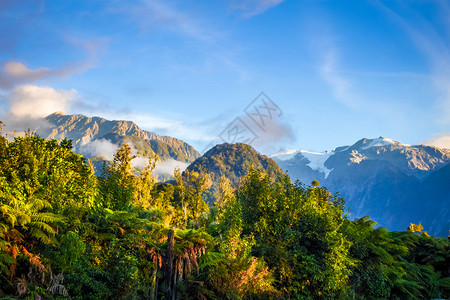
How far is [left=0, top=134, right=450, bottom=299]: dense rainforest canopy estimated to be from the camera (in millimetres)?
11516

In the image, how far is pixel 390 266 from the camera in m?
21.5

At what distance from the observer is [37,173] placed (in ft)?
44.8

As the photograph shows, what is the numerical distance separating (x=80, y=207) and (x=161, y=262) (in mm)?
4460

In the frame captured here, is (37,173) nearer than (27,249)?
No

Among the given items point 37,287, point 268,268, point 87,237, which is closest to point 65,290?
point 37,287

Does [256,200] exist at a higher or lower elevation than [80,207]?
higher

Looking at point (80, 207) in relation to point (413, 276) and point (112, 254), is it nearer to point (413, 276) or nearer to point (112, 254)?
point (112, 254)

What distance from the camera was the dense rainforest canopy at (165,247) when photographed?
37.8 feet

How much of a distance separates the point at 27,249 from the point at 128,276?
3881mm

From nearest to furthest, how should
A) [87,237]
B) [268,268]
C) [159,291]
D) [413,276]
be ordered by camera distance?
1. [87,237]
2. [159,291]
3. [268,268]
4. [413,276]

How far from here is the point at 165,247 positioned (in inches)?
602

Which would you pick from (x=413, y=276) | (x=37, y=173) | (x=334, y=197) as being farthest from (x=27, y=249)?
(x=413, y=276)

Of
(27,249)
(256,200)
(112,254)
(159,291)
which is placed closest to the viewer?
(27,249)

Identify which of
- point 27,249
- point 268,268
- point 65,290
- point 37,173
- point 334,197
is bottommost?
point 65,290
